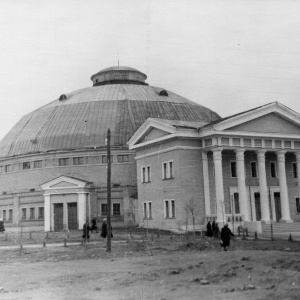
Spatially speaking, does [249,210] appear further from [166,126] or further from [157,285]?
[157,285]

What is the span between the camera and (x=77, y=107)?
60.4 m

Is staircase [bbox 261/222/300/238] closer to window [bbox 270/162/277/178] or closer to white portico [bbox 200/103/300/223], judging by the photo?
white portico [bbox 200/103/300/223]

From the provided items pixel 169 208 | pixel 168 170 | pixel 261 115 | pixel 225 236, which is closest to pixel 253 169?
pixel 261 115

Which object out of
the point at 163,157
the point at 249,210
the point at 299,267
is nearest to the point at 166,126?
the point at 163,157

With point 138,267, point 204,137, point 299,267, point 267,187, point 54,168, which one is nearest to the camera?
point 299,267

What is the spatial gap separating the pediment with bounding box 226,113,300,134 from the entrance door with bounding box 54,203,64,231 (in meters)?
21.3

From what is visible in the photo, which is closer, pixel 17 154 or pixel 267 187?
pixel 267 187

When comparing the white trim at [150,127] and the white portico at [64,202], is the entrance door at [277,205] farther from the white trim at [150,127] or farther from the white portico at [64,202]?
the white portico at [64,202]

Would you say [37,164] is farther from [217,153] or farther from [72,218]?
[217,153]

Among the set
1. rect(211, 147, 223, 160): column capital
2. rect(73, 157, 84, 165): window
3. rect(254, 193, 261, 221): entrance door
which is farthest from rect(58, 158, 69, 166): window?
rect(254, 193, 261, 221): entrance door

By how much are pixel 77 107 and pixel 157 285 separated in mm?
47400

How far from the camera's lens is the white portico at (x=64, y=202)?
52.7 metres

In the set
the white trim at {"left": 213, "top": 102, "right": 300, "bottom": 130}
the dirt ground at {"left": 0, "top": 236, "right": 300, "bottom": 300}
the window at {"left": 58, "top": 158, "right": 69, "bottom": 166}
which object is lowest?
the dirt ground at {"left": 0, "top": 236, "right": 300, "bottom": 300}

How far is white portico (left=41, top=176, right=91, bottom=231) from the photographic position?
52.7 m
